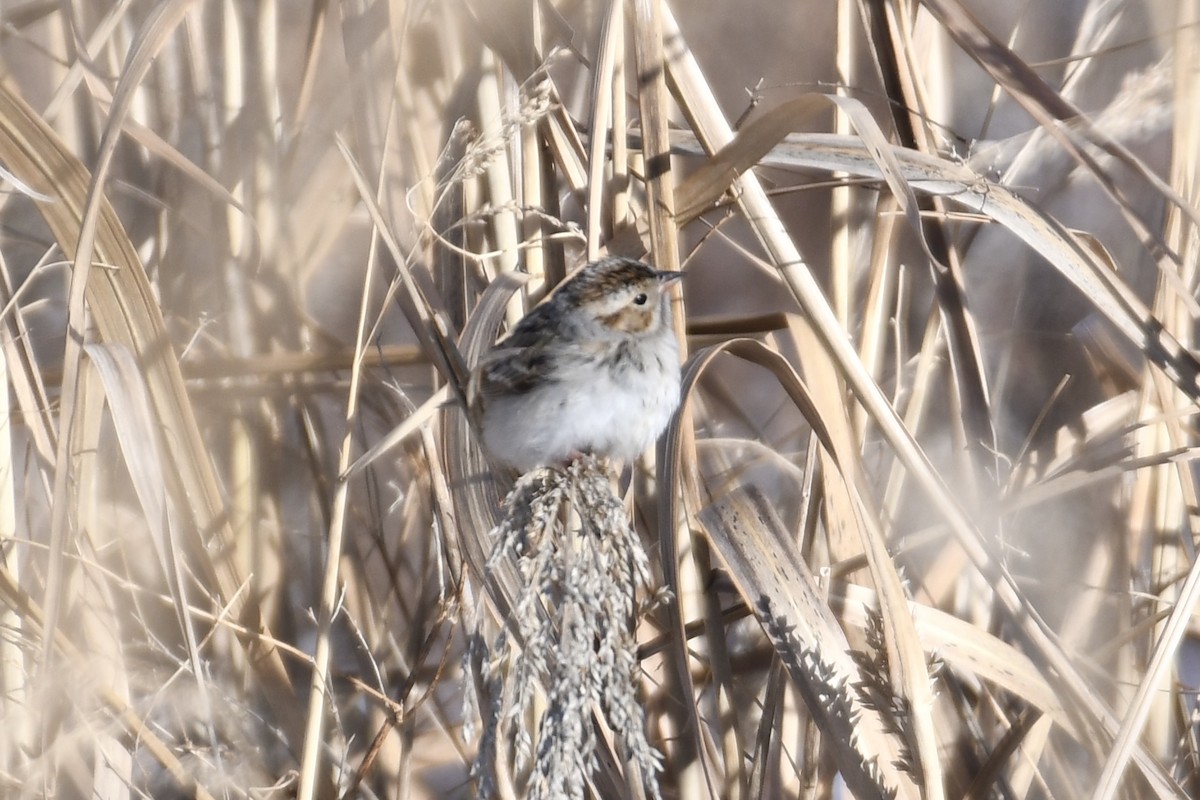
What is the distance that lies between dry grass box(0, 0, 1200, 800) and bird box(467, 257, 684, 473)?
0.08 metres

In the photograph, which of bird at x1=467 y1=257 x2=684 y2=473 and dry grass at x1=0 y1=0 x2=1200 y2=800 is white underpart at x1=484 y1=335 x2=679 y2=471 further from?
dry grass at x1=0 y1=0 x2=1200 y2=800

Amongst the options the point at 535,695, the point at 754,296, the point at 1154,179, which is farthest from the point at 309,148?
the point at 754,296

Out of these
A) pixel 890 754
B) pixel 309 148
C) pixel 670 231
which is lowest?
pixel 890 754

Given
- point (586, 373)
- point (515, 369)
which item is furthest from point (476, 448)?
point (586, 373)

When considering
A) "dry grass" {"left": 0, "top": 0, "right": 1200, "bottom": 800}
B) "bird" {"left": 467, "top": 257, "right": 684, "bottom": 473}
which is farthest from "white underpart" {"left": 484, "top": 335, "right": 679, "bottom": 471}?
"dry grass" {"left": 0, "top": 0, "right": 1200, "bottom": 800}

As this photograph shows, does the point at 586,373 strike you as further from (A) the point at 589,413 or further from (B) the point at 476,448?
(B) the point at 476,448

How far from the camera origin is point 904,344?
230 cm

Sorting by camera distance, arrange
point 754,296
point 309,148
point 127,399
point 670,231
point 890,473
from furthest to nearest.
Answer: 1. point 754,296
2. point 890,473
3. point 309,148
4. point 670,231
5. point 127,399

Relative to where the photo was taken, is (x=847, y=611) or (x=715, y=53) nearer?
(x=847, y=611)

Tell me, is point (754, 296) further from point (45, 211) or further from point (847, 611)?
point (45, 211)

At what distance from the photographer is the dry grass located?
5.64ft

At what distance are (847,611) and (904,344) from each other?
64 cm

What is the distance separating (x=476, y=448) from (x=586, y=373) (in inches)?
14.4

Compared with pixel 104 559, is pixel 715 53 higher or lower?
higher
